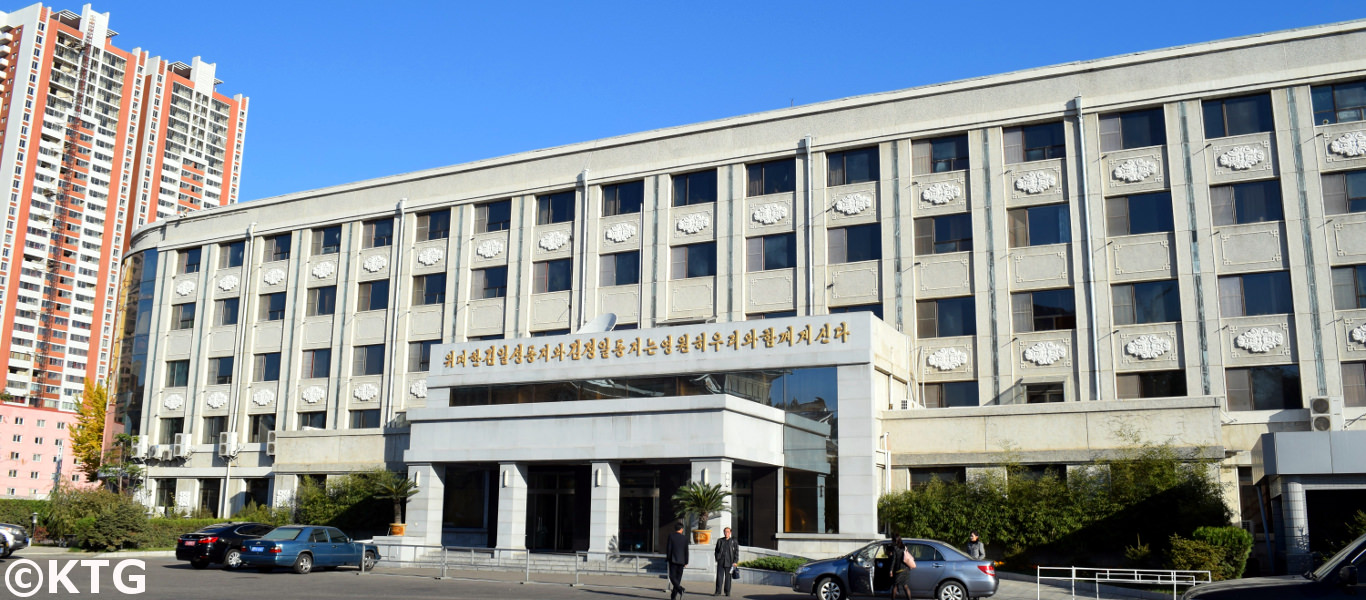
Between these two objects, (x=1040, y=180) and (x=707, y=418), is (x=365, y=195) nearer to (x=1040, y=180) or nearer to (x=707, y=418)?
(x=707, y=418)

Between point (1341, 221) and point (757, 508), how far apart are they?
21826mm

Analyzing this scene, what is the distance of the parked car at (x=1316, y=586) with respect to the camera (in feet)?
37.1

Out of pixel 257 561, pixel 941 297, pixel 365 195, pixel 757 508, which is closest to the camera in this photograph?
pixel 257 561

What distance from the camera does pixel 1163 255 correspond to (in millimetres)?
38188

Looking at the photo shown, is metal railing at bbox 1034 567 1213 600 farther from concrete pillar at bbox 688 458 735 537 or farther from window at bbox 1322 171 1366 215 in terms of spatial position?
window at bbox 1322 171 1366 215

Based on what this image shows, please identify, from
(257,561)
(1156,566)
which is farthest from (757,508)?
(257,561)

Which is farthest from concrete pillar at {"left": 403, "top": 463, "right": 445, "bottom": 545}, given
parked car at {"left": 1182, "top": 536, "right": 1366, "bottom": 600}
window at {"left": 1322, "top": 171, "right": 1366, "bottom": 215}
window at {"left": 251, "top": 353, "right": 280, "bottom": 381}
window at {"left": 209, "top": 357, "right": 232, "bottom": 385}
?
window at {"left": 1322, "top": 171, "right": 1366, "bottom": 215}

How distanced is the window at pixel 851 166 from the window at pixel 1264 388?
14.9 meters

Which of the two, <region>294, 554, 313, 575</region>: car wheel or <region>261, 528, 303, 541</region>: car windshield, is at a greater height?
<region>261, 528, 303, 541</region>: car windshield

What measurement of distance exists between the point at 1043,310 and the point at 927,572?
18.2 m

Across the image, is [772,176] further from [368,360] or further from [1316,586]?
[1316,586]

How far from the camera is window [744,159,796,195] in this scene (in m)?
44.6

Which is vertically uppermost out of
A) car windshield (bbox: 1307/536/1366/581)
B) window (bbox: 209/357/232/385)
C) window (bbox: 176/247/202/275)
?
window (bbox: 176/247/202/275)

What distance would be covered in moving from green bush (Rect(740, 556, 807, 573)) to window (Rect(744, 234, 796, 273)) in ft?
52.0
